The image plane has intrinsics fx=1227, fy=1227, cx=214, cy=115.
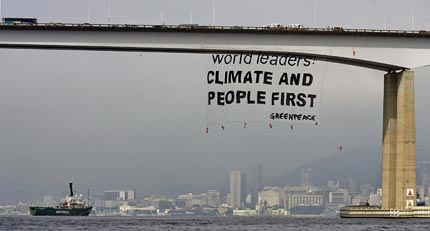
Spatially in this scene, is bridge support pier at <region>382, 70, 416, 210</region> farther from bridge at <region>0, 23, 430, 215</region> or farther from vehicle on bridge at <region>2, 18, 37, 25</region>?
vehicle on bridge at <region>2, 18, 37, 25</region>

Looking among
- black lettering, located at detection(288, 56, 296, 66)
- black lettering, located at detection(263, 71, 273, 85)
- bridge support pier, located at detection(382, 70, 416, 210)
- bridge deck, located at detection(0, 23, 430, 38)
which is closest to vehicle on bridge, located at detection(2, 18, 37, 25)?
bridge deck, located at detection(0, 23, 430, 38)

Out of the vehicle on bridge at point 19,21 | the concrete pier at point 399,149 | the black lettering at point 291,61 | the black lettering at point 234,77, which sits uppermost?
the vehicle on bridge at point 19,21

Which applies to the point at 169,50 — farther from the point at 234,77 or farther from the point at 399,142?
the point at 399,142

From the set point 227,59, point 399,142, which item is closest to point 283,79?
point 227,59

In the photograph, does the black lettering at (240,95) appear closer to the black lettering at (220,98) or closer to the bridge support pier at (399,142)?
the black lettering at (220,98)

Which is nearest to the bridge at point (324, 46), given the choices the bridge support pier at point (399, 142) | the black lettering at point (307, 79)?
the bridge support pier at point (399, 142)

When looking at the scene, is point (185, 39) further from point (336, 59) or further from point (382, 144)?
point (382, 144)

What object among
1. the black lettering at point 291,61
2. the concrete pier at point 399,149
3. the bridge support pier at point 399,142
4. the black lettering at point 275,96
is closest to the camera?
the black lettering at point 275,96
